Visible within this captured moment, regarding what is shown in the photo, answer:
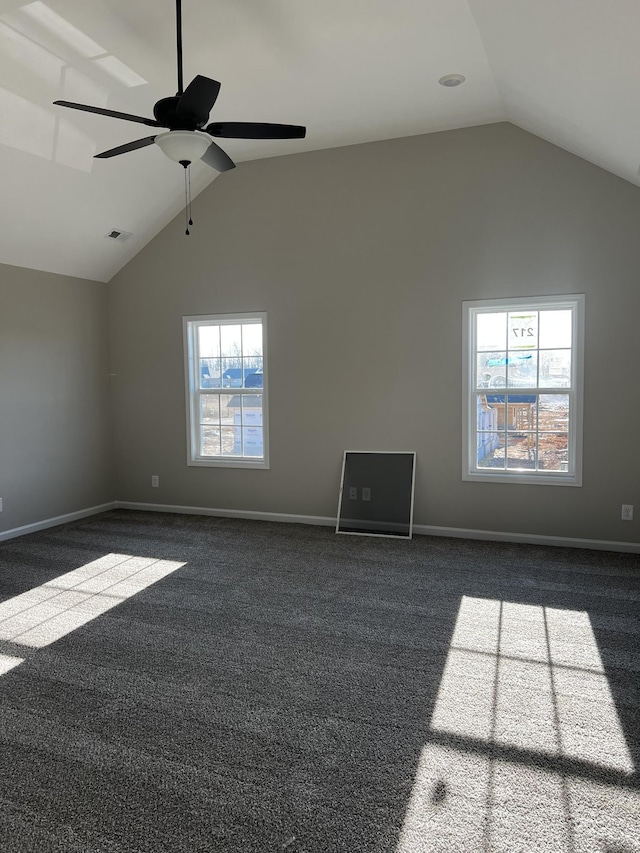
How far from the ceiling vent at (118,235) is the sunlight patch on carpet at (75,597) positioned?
3.10 meters

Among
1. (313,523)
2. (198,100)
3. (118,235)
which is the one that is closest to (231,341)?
(118,235)

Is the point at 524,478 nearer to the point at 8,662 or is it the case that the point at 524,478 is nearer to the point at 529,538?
the point at 529,538

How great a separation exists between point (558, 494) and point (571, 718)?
2709 millimetres

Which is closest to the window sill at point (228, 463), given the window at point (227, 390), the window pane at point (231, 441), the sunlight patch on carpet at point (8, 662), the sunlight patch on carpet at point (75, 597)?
the window at point (227, 390)

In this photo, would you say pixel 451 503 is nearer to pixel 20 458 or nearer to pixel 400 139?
pixel 400 139

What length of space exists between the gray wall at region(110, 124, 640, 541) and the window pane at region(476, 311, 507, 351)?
0.20 meters

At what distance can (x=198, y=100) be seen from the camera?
2.84 metres

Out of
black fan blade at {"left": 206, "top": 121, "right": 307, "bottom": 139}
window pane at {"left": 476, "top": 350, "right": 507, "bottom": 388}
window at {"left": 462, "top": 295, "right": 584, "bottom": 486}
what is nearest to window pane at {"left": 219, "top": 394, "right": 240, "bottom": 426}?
window at {"left": 462, "top": 295, "right": 584, "bottom": 486}

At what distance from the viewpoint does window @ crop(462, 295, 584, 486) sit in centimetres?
→ 495

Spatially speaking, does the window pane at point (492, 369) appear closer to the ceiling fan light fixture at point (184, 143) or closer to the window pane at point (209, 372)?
the window pane at point (209, 372)

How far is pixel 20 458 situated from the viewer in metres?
5.58

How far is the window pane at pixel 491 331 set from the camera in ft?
17.0

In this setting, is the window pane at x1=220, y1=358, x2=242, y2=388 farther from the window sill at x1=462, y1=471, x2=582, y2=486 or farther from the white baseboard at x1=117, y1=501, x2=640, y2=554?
the window sill at x1=462, y1=471, x2=582, y2=486

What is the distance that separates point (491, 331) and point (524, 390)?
0.59m
